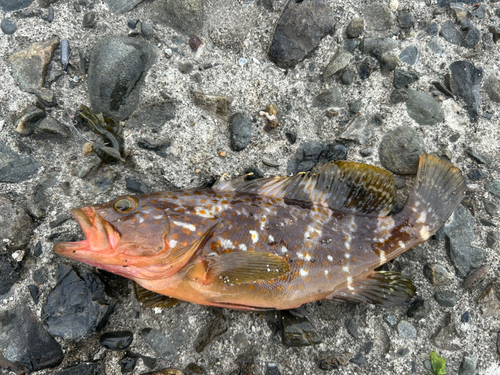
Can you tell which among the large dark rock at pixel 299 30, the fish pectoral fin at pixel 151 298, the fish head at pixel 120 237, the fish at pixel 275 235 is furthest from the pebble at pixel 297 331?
the large dark rock at pixel 299 30

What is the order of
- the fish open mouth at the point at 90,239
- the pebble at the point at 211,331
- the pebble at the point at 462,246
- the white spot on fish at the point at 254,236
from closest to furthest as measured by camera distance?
the fish open mouth at the point at 90,239, the white spot on fish at the point at 254,236, the pebble at the point at 211,331, the pebble at the point at 462,246

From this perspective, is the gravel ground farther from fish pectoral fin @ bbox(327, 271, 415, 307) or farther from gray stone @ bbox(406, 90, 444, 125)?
fish pectoral fin @ bbox(327, 271, 415, 307)

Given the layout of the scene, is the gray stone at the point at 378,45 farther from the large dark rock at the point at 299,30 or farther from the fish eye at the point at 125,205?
the fish eye at the point at 125,205

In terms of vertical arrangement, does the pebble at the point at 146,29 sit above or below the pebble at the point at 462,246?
above

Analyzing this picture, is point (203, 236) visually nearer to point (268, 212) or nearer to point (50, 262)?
point (268, 212)

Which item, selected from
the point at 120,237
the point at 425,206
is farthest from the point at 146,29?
the point at 425,206

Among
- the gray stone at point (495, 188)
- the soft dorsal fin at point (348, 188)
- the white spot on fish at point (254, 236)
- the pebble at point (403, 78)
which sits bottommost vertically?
the white spot on fish at point (254, 236)

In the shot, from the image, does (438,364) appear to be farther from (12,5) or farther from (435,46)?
(12,5)

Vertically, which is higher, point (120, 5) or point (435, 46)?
point (435, 46)
